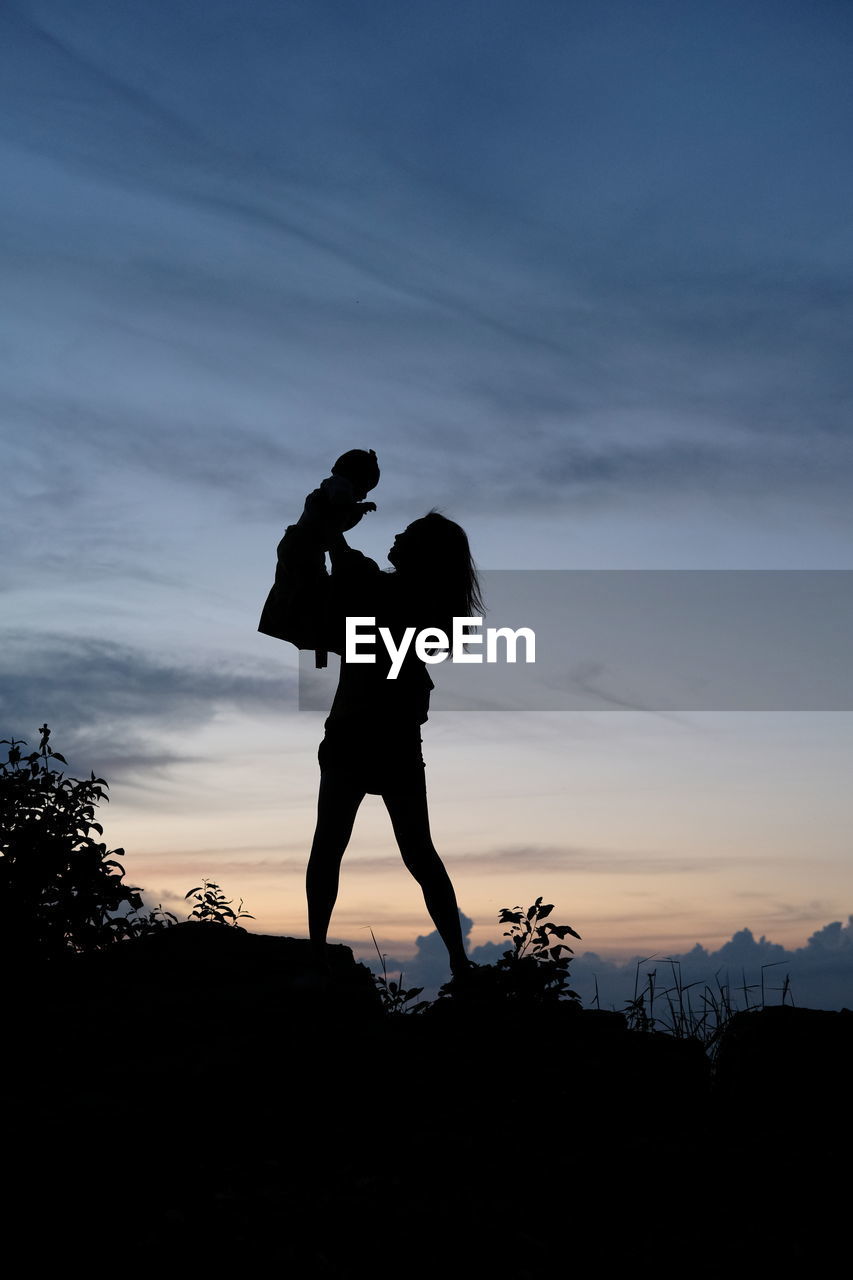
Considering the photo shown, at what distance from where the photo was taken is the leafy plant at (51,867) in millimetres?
7512

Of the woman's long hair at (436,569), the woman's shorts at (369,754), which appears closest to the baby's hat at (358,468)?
the woman's long hair at (436,569)

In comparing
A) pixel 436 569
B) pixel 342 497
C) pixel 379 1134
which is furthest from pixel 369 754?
pixel 379 1134

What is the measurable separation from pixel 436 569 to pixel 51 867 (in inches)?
125

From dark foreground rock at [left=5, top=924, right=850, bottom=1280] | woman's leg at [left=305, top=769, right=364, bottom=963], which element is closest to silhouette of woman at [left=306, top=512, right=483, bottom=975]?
woman's leg at [left=305, top=769, right=364, bottom=963]

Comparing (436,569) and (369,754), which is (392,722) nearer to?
(369,754)

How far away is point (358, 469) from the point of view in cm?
693

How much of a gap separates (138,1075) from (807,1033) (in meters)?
3.66

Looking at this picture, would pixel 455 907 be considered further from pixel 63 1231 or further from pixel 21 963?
pixel 63 1231

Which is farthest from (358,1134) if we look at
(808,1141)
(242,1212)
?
(808,1141)

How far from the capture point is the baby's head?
692 cm

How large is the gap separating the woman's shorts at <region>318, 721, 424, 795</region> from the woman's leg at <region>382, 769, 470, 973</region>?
0.26 feet

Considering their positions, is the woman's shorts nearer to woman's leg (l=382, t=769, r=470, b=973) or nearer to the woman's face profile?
woman's leg (l=382, t=769, r=470, b=973)

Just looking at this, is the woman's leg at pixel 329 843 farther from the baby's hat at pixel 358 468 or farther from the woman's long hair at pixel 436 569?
the baby's hat at pixel 358 468

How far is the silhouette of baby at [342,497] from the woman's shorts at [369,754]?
1.21 m
